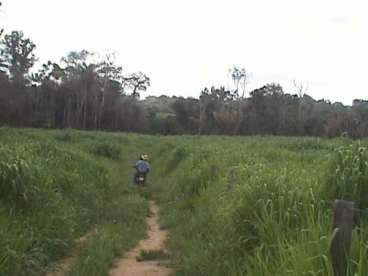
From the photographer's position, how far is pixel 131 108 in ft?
215

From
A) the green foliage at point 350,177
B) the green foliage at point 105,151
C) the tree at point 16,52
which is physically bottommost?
the green foliage at point 105,151

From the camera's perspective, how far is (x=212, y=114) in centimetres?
6750

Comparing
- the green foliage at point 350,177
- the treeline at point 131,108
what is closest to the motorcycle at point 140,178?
the green foliage at point 350,177

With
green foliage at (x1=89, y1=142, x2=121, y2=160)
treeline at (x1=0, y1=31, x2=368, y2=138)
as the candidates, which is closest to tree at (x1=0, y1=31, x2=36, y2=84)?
treeline at (x1=0, y1=31, x2=368, y2=138)

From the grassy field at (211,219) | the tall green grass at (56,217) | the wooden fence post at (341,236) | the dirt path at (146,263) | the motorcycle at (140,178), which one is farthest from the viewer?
the motorcycle at (140,178)

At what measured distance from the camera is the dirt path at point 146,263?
7.78 metres

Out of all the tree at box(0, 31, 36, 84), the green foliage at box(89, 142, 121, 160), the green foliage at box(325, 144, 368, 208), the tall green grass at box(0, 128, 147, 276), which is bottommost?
the tall green grass at box(0, 128, 147, 276)

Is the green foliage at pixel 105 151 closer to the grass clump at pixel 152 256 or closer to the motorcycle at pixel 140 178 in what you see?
the motorcycle at pixel 140 178

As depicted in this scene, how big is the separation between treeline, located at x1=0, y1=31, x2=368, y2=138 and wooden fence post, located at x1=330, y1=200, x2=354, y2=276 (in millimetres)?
49512

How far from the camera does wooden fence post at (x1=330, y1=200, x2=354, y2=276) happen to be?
13.9 feet

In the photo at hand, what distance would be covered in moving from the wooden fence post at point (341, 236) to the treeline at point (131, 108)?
49.5 m

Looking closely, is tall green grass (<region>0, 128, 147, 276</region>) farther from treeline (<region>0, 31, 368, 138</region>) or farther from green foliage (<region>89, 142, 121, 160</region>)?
treeline (<region>0, 31, 368, 138</region>)

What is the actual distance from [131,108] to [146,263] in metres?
57.9

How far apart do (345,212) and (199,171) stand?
978 cm
